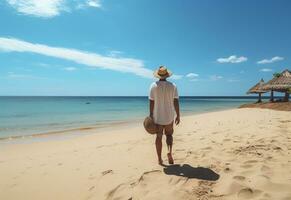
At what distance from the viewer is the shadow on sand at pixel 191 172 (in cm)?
355

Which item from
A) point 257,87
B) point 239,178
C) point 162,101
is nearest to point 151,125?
point 162,101

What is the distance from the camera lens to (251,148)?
4.92 m

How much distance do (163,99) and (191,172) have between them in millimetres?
1315

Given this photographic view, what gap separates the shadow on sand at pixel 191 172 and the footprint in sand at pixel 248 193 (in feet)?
1.62

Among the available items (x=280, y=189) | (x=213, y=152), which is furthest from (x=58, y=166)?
(x=280, y=189)

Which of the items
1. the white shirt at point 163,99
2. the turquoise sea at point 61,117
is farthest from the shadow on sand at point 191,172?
the turquoise sea at point 61,117

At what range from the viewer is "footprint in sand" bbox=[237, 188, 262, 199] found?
2873mm

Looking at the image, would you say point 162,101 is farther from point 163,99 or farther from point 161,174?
point 161,174

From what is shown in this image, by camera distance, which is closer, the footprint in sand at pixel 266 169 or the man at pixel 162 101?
the footprint in sand at pixel 266 169

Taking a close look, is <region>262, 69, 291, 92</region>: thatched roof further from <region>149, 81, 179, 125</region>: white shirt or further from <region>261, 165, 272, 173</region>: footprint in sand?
<region>149, 81, 179, 125</region>: white shirt

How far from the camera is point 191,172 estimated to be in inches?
149

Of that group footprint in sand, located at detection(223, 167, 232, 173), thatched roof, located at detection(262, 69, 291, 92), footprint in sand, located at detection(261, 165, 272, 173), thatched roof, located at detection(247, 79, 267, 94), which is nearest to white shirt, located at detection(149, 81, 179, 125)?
footprint in sand, located at detection(223, 167, 232, 173)

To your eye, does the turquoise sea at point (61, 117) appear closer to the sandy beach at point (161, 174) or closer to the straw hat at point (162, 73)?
the sandy beach at point (161, 174)

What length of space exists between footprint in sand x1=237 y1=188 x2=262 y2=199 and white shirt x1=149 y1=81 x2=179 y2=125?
1718 mm
